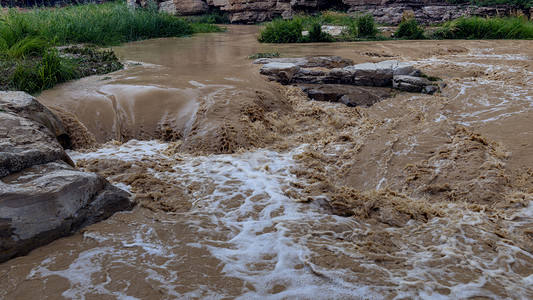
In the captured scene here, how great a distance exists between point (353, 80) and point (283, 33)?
5.20m

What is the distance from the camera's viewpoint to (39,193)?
7.97 ft

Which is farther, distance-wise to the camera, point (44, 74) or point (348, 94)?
point (348, 94)

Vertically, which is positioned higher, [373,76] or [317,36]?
[317,36]

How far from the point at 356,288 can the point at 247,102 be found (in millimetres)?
3463

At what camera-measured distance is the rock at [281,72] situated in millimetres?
6438

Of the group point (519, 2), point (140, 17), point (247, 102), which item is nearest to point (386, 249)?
point (247, 102)

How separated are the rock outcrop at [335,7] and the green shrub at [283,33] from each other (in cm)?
528

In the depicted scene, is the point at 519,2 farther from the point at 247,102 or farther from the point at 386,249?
the point at 386,249

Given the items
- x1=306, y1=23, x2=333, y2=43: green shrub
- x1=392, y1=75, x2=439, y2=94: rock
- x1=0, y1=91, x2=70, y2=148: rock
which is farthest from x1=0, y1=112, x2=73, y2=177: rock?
x1=306, y1=23, x2=333, y2=43: green shrub

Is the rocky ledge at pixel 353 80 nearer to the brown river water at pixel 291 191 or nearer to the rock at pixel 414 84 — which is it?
the rock at pixel 414 84

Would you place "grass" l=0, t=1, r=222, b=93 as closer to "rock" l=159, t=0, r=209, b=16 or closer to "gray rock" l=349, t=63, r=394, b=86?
"gray rock" l=349, t=63, r=394, b=86

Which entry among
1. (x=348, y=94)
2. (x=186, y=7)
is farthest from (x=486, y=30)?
(x=186, y=7)

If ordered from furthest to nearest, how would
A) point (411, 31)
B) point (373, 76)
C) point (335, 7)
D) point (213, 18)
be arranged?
1. point (213, 18)
2. point (335, 7)
3. point (411, 31)
4. point (373, 76)

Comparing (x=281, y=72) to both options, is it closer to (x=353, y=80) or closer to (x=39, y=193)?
(x=353, y=80)
